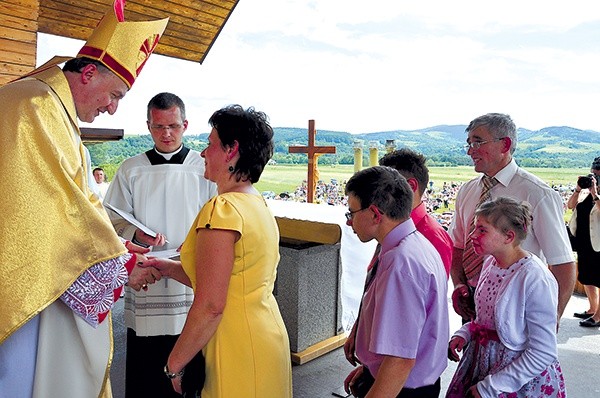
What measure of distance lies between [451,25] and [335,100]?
7.95 ft

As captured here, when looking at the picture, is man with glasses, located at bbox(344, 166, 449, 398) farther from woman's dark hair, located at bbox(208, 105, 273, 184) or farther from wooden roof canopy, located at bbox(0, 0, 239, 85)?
wooden roof canopy, located at bbox(0, 0, 239, 85)

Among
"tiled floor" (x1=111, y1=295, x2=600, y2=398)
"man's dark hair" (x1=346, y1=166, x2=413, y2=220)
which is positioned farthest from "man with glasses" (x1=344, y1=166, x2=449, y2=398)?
"tiled floor" (x1=111, y1=295, x2=600, y2=398)

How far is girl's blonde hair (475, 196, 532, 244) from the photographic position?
6.10 feet

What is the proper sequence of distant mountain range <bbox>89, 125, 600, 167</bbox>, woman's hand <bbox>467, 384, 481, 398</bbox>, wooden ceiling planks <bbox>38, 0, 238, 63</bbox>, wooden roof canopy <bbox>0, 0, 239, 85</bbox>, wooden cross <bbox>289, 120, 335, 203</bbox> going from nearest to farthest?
woman's hand <bbox>467, 384, 481, 398</bbox> → distant mountain range <bbox>89, 125, 600, 167</bbox> → wooden roof canopy <bbox>0, 0, 239, 85</bbox> → wooden cross <bbox>289, 120, 335, 203</bbox> → wooden ceiling planks <bbox>38, 0, 238, 63</bbox>

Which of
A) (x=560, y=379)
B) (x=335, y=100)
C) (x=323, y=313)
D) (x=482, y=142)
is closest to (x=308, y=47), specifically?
(x=335, y=100)

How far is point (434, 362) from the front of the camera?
5.02 feet

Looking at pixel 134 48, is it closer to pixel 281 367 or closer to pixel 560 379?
pixel 281 367

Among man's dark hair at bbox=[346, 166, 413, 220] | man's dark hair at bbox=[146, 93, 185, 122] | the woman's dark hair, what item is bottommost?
man's dark hair at bbox=[346, 166, 413, 220]

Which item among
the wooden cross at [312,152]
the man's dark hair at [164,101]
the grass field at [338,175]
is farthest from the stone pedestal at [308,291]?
the wooden cross at [312,152]

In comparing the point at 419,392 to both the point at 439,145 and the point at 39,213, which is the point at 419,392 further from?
the point at 439,145

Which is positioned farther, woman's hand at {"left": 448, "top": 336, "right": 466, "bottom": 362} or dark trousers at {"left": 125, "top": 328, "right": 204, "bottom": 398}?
dark trousers at {"left": 125, "top": 328, "right": 204, "bottom": 398}

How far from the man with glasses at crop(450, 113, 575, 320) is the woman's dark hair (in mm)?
1196

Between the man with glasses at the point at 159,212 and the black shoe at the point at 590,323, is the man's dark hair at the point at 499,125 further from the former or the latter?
the black shoe at the point at 590,323

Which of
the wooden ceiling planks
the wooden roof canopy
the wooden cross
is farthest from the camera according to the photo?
the wooden ceiling planks
